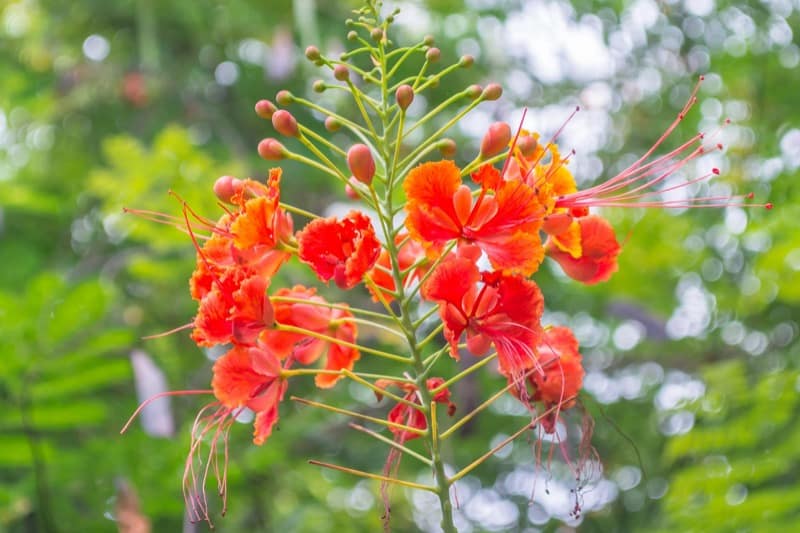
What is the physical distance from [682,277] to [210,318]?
11.5 ft

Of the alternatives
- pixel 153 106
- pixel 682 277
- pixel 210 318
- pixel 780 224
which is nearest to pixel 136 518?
pixel 210 318

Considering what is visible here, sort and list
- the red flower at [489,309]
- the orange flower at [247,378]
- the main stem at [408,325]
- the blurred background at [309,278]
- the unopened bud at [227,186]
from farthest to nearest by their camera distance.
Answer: the blurred background at [309,278], the unopened bud at [227,186], the orange flower at [247,378], the red flower at [489,309], the main stem at [408,325]

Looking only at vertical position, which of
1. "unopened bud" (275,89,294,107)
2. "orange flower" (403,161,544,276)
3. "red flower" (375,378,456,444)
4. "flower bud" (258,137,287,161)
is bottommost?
"red flower" (375,378,456,444)

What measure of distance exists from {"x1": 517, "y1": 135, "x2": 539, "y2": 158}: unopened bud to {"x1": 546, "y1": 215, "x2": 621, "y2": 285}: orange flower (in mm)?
211

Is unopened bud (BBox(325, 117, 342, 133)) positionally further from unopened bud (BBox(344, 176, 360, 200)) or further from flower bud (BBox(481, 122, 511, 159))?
flower bud (BBox(481, 122, 511, 159))

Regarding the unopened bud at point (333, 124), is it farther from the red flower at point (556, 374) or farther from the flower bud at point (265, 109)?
the red flower at point (556, 374)

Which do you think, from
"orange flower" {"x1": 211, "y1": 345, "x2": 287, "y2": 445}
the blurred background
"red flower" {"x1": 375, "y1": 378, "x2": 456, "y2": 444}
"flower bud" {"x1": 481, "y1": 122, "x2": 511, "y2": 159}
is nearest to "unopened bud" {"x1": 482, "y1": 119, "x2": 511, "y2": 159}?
"flower bud" {"x1": 481, "y1": 122, "x2": 511, "y2": 159}

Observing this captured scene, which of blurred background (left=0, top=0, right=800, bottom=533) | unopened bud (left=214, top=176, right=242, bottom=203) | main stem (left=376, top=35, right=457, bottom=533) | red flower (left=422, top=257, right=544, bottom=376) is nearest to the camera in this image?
main stem (left=376, top=35, right=457, bottom=533)

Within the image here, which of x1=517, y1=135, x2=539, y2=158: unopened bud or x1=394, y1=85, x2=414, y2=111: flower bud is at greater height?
x1=394, y1=85, x2=414, y2=111: flower bud

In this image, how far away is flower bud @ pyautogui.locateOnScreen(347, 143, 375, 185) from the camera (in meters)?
1.58

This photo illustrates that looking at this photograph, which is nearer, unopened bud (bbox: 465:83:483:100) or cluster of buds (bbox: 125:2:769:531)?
cluster of buds (bbox: 125:2:769:531)

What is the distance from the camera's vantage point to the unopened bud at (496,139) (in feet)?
5.49

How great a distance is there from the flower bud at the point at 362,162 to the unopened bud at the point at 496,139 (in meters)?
0.22

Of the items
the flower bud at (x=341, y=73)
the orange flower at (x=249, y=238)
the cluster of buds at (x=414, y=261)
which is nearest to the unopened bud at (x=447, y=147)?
the cluster of buds at (x=414, y=261)
